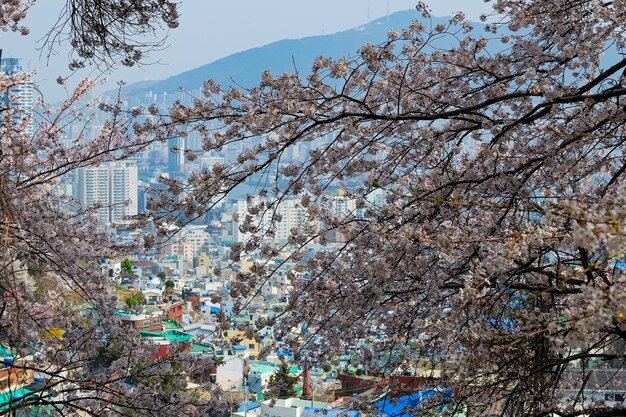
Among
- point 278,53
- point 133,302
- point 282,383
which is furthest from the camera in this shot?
point 278,53

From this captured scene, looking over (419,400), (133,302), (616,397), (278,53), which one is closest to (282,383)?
(419,400)

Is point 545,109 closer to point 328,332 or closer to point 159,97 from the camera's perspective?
Answer: point 328,332

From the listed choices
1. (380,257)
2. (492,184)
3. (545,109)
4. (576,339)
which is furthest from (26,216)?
(576,339)

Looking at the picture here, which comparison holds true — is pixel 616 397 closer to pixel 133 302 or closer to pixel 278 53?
pixel 133 302

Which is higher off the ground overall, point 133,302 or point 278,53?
point 278,53

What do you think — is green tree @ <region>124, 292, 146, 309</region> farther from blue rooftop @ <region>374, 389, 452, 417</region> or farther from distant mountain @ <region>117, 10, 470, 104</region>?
A: distant mountain @ <region>117, 10, 470, 104</region>

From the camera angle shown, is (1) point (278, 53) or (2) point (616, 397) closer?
(2) point (616, 397)

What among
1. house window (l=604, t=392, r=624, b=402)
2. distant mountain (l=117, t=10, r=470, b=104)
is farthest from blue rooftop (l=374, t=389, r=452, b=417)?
distant mountain (l=117, t=10, r=470, b=104)

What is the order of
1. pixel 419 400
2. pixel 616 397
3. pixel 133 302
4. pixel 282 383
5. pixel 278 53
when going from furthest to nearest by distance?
pixel 278 53
pixel 133 302
pixel 282 383
pixel 419 400
pixel 616 397

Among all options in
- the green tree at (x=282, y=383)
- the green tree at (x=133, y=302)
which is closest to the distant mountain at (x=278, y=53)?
the green tree at (x=133, y=302)

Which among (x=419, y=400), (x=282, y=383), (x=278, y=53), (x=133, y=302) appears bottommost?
(x=133, y=302)

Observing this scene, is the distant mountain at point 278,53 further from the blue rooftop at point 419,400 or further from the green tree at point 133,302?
the blue rooftop at point 419,400

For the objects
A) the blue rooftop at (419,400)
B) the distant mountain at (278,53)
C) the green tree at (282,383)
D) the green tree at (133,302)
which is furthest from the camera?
the distant mountain at (278,53)
